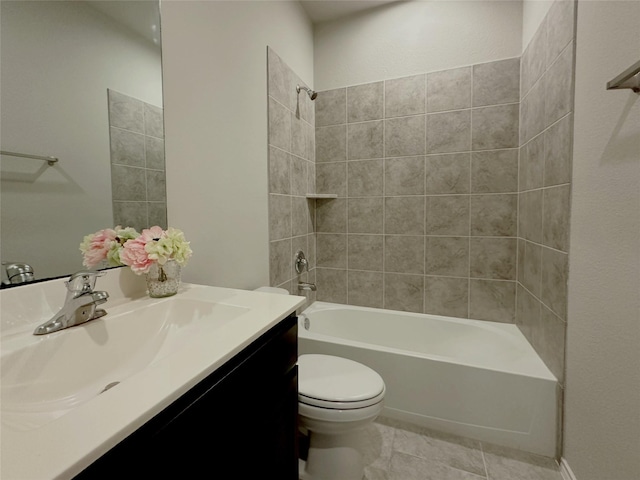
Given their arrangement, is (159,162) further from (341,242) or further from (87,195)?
(341,242)

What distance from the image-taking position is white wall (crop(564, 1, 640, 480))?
87cm

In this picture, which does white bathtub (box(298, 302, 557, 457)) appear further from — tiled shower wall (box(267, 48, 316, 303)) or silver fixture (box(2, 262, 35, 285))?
silver fixture (box(2, 262, 35, 285))

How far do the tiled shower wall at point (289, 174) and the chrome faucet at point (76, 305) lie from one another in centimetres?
110

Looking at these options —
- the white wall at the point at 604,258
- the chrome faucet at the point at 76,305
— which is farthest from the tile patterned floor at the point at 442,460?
the chrome faucet at the point at 76,305

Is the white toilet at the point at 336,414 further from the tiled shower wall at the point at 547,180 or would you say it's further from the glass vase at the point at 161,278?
the tiled shower wall at the point at 547,180

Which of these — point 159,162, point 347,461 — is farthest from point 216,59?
point 347,461

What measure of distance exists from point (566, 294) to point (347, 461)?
1158 millimetres

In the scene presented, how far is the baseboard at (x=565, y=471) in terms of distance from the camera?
1216 millimetres

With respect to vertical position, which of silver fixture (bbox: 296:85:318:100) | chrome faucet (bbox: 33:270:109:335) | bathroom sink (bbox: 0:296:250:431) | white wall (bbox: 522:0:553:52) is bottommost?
bathroom sink (bbox: 0:296:250:431)

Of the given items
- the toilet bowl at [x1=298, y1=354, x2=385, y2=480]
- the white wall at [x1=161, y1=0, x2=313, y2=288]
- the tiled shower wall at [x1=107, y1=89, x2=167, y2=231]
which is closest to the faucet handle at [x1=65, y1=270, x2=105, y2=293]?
the tiled shower wall at [x1=107, y1=89, x2=167, y2=231]

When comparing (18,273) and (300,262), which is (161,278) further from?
(300,262)

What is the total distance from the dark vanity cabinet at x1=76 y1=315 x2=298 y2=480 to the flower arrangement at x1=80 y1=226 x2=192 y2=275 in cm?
43

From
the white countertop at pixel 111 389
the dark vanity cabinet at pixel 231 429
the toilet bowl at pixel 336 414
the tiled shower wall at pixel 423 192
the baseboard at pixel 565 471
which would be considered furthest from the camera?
the tiled shower wall at pixel 423 192

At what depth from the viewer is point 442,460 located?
1363mm
